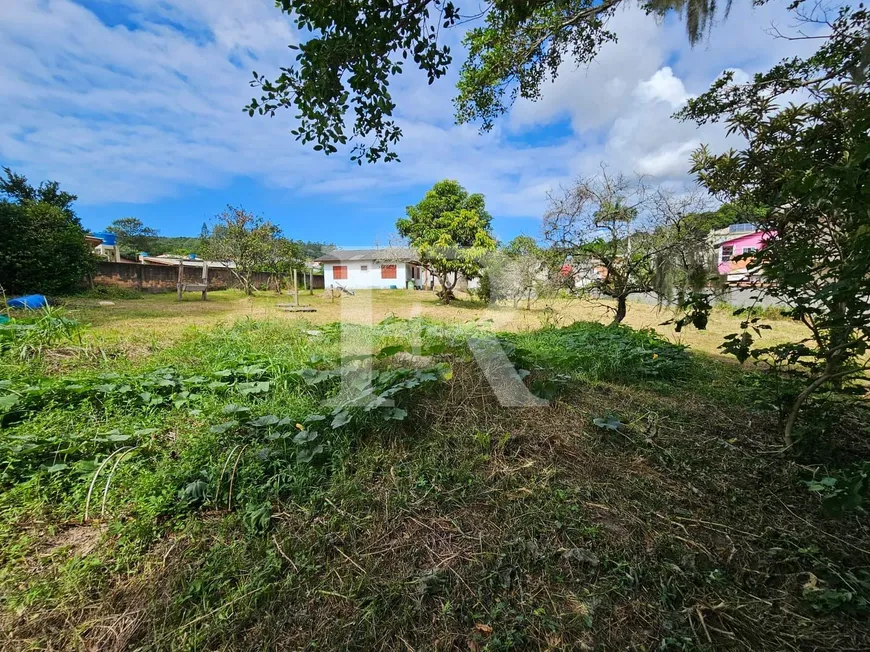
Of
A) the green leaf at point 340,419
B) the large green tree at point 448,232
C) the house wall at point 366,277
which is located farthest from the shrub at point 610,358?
the house wall at point 366,277

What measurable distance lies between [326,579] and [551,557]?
0.73 metres

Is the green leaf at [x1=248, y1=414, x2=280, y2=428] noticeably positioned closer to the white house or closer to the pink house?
the pink house

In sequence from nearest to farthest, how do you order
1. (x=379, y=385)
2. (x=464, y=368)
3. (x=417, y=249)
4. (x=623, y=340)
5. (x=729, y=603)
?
(x=729, y=603) → (x=379, y=385) → (x=464, y=368) → (x=623, y=340) → (x=417, y=249)

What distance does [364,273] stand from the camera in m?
20.6

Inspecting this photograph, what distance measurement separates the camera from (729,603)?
994mm

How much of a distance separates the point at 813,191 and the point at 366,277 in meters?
20.2

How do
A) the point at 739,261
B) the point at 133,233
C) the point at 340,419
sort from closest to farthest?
the point at 340,419 < the point at 739,261 < the point at 133,233

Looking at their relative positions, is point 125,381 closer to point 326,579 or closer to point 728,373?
point 326,579

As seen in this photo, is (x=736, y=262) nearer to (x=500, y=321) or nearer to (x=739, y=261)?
(x=739, y=261)

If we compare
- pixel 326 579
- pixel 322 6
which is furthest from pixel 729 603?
pixel 322 6

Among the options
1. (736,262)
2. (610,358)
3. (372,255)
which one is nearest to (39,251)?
(372,255)

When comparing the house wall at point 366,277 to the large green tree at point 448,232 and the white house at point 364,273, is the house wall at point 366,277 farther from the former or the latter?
the large green tree at point 448,232

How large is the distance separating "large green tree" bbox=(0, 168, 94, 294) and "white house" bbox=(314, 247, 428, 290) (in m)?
10.7

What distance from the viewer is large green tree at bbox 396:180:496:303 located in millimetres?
11469
